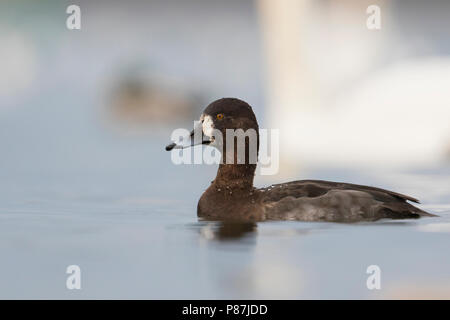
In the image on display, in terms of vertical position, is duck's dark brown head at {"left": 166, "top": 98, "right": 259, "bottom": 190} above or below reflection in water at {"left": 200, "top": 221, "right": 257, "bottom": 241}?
above

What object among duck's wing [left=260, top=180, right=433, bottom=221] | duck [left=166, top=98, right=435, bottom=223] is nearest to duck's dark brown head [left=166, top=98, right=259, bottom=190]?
duck [left=166, top=98, right=435, bottom=223]

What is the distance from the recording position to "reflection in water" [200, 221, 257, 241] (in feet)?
19.4

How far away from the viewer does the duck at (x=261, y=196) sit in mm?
6508

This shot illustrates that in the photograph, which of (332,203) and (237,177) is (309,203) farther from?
(237,177)

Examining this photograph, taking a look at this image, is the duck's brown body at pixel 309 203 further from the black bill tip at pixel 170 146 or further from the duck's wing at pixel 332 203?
the black bill tip at pixel 170 146

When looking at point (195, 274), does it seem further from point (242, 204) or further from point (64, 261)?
point (242, 204)

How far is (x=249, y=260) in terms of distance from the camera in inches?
206

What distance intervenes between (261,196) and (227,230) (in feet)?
2.08

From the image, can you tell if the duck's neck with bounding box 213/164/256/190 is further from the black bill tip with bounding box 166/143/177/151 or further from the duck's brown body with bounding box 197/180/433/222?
the black bill tip with bounding box 166/143/177/151

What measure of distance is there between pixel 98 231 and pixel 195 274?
1567 millimetres

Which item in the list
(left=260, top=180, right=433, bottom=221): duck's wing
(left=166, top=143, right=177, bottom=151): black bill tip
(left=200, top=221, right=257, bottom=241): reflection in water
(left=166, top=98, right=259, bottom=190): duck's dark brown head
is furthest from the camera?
(left=166, top=98, right=259, bottom=190): duck's dark brown head

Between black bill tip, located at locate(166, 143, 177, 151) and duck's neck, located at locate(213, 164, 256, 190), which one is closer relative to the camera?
black bill tip, located at locate(166, 143, 177, 151)

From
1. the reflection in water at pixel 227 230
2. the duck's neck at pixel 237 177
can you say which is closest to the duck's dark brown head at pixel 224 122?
the duck's neck at pixel 237 177

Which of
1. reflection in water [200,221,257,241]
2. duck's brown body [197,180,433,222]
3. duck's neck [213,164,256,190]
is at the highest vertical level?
duck's neck [213,164,256,190]
